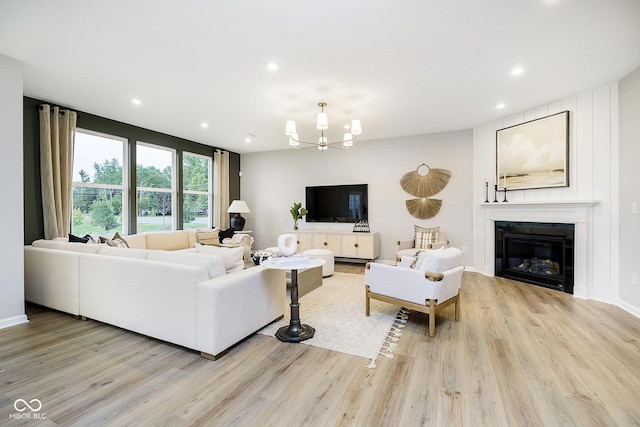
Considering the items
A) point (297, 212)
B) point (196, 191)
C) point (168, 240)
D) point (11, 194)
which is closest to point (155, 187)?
point (196, 191)

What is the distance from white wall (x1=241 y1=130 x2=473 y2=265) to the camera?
17.6ft

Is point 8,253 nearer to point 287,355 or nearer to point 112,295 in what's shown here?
point 112,295

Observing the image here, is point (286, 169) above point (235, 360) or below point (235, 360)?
above

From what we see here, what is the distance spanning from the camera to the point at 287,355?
7.54 feet

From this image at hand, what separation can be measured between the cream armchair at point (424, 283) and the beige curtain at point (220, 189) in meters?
4.73

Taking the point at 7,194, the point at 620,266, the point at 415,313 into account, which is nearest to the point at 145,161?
the point at 7,194

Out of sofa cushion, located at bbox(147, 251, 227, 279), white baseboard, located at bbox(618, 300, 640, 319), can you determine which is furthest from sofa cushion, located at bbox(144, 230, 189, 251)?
white baseboard, located at bbox(618, 300, 640, 319)

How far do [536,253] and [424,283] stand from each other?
3.02m

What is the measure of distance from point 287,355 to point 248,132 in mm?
4316

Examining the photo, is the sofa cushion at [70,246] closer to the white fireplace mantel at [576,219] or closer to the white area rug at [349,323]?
the white area rug at [349,323]

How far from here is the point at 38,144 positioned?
388cm

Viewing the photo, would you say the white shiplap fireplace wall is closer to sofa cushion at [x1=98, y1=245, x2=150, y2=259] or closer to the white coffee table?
the white coffee table

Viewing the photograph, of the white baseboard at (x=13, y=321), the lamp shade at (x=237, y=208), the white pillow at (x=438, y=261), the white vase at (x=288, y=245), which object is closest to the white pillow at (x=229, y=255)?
the white vase at (x=288, y=245)

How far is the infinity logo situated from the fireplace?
5526 millimetres
